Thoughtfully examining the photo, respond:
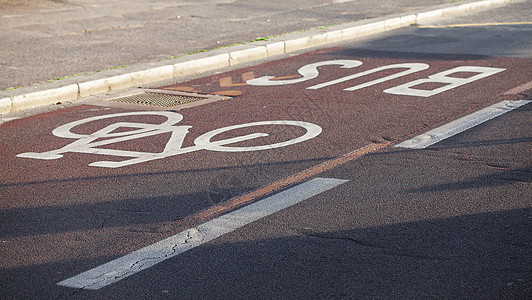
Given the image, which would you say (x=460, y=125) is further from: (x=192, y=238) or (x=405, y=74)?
(x=192, y=238)

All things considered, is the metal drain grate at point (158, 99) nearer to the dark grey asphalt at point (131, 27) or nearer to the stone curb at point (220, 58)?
the stone curb at point (220, 58)

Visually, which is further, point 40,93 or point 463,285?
point 40,93

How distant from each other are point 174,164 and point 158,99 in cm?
323

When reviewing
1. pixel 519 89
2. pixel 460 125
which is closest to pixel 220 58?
pixel 519 89

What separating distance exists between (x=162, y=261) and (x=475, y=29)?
12.1 meters

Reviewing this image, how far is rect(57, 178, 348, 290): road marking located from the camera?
3982 mm

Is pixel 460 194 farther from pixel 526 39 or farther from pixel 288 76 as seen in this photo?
pixel 526 39

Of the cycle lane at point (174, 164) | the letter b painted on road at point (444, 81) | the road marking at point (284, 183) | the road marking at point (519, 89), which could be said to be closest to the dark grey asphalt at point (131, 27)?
the cycle lane at point (174, 164)

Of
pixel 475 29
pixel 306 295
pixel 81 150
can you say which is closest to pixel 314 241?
pixel 306 295

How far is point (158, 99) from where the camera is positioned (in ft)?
30.3

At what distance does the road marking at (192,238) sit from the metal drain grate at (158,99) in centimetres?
381

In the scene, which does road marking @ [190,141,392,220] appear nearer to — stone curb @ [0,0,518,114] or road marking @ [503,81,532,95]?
road marking @ [503,81,532,95]

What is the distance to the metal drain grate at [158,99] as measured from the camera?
8.95 meters

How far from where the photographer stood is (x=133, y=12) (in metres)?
16.9
